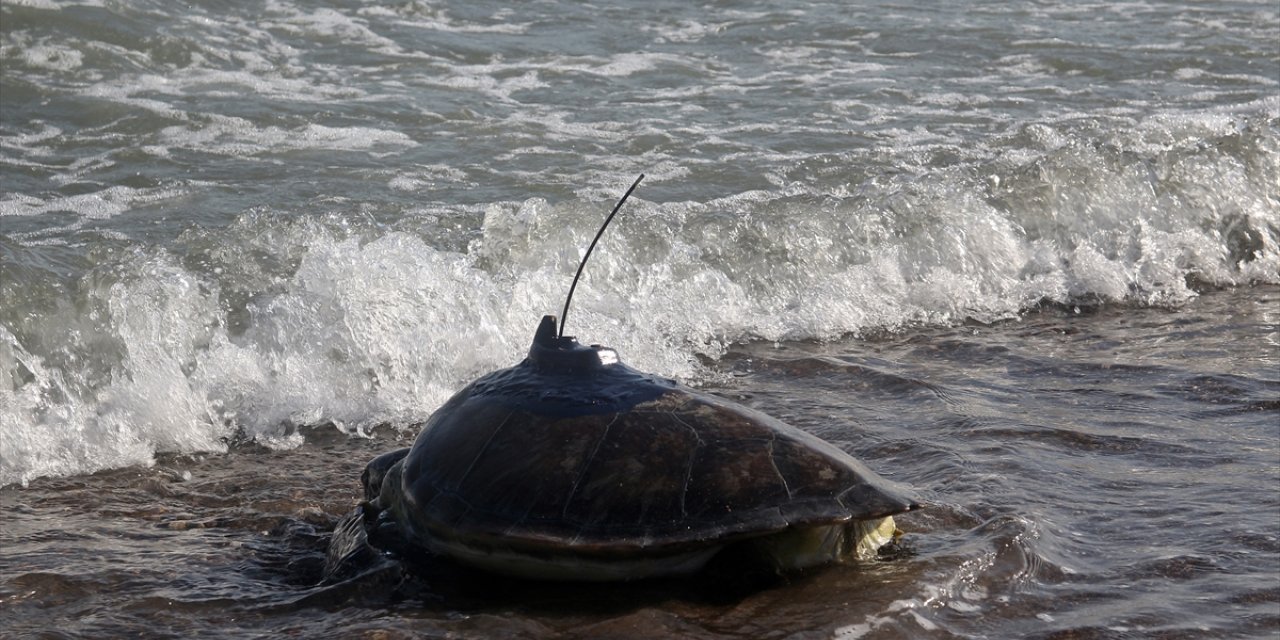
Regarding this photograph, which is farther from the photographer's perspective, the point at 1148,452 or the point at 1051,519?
the point at 1148,452

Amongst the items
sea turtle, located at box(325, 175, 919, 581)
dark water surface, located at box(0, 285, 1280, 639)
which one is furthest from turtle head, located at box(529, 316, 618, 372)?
dark water surface, located at box(0, 285, 1280, 639)

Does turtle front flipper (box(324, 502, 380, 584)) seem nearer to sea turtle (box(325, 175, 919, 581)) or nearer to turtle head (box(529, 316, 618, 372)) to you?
sea turtle (box(325, 175, 919, 581))

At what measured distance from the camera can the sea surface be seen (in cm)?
354

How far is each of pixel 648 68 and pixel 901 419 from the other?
6864 mm


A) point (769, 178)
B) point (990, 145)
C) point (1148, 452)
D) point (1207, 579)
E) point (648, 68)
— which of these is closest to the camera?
point (1207, 579)

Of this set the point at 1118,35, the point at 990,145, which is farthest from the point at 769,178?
the point at 1118,35

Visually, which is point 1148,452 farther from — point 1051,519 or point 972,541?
point 972,541

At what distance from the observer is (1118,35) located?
12.8 m

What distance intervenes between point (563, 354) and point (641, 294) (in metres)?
2.83

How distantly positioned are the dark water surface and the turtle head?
58 cm

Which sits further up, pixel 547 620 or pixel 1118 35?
pixel 1118 35

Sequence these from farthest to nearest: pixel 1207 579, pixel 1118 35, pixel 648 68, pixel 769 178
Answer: pixel 1118 35, pixel 648 68, pixel 769 178, pixel 1207 579

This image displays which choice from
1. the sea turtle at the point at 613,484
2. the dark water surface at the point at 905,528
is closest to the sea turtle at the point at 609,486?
the sea turtle at the point at 613,484

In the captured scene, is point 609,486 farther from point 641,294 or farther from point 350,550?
point 641,294
